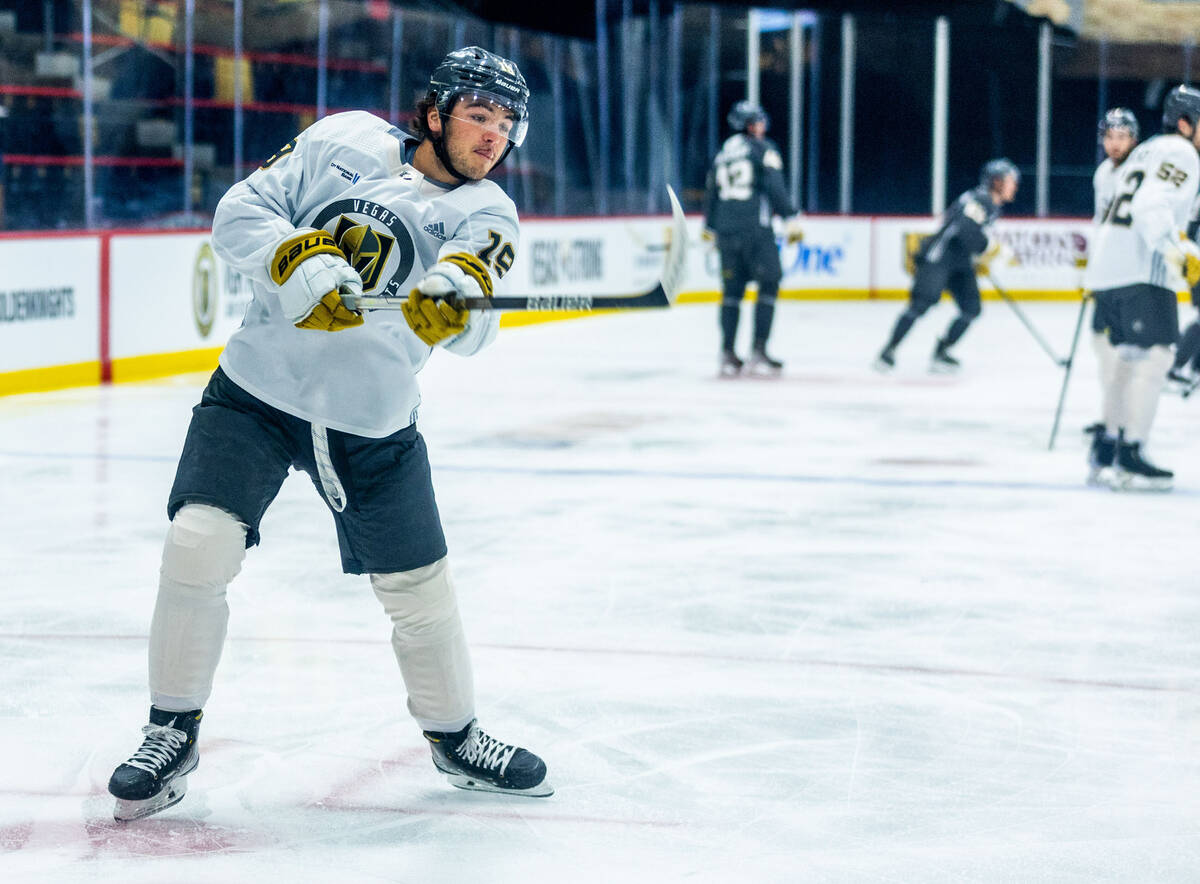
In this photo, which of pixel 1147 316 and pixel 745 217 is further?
pixel 745 217

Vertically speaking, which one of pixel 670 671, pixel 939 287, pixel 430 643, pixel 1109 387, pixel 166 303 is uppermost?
pixel 939 287

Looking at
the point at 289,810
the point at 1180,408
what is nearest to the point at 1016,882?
the point at 289,810

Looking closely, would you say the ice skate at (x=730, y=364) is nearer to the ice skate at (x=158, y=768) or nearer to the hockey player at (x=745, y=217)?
the hockey player at (x=745, y=217)

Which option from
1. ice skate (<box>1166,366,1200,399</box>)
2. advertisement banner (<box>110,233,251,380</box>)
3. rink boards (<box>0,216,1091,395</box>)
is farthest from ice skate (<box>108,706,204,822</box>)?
ice skate (<box>1166,366,1200,399</box>)

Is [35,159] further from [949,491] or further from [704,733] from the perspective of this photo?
[704,733]

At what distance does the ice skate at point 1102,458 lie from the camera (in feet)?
21.4

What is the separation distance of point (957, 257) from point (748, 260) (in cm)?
120

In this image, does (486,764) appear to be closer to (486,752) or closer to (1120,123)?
(486,752)

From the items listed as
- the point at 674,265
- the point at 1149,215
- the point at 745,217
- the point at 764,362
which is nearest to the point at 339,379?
the point at 674,265

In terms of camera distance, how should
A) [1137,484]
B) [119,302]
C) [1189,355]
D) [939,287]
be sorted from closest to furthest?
1. [1137,484]
2. [1189,355]
3. [119,302]
4. [939,287]

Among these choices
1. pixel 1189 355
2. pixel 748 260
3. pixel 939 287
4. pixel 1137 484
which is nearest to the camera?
pixel 1137 484

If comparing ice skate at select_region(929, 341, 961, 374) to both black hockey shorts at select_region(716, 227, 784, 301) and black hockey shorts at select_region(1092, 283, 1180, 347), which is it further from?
black hockey shorts at select_region(1092, 283, 1180, 347)

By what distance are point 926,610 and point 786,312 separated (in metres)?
11.6

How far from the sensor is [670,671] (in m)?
3.75
